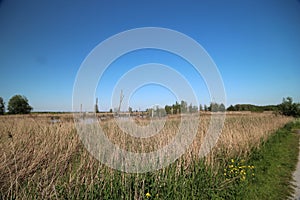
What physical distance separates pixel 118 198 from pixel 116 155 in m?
1.15

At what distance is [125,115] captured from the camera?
713 centimetres

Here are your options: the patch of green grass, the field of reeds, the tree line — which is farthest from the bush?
the tree line

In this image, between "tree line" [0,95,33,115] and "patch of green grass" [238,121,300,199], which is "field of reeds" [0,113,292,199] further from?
"tree line" [0,95,33,115]

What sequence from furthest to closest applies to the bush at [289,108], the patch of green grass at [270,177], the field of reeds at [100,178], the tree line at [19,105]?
the tree line at [19,105] < the bush at [289,108] < the patch of green grass at [270,177] < the field of reeds at [100,178]

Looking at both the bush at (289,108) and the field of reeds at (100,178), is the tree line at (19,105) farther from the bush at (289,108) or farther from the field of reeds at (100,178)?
the bush at (289,108)

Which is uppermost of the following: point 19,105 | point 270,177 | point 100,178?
point 19,105

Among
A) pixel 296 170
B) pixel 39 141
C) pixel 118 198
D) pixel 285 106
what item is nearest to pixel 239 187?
pixel 118 198

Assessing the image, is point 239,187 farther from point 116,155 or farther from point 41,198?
point 41,198

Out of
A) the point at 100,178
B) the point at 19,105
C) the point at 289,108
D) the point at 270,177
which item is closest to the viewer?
Result: the point at 100,178

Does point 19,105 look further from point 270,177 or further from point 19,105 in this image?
point 270,177

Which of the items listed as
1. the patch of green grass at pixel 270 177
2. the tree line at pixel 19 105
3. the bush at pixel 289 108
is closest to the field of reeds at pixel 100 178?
the patch of green grass at pixel 270 177

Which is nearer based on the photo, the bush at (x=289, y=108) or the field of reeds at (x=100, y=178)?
the field of reeds at (x=100, y=178)

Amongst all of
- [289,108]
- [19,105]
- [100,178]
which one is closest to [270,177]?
[100,178]

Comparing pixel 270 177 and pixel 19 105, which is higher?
pixel 19 105
